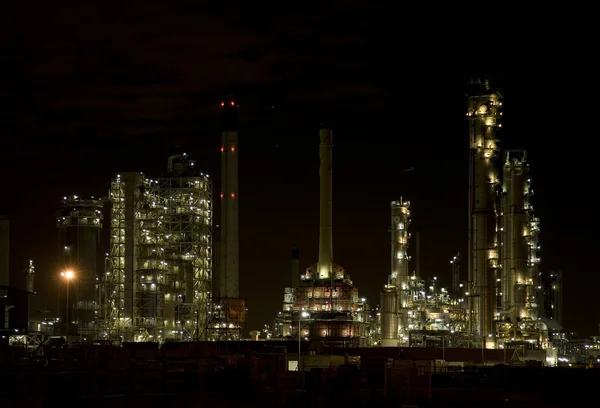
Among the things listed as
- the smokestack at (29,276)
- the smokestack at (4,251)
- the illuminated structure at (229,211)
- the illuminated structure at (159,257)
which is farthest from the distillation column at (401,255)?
the smokestack at (4,251)

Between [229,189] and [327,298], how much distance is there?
18.3 metres

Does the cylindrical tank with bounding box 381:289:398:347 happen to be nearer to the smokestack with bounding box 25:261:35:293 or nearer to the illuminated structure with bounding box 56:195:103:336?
the illuminated structure with bounding box 56:195:103:336

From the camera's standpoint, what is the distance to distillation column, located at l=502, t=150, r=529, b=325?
9562 centimetres

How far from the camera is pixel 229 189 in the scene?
110 meters

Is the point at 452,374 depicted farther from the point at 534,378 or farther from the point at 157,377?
the point at 157,377

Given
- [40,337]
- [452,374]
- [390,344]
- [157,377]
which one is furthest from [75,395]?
[390,344]

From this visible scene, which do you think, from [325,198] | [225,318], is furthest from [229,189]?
[325,198]

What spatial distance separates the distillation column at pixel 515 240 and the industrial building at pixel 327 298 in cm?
2152

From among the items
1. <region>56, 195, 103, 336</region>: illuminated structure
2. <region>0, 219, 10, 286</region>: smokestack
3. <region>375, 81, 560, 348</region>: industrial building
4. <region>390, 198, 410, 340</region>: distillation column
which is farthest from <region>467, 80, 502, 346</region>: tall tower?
<region>0, 219, 10, 286</region>: smokestack

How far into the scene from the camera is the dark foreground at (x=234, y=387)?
39.6m

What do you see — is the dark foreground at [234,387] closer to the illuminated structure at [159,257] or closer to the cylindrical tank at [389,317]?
the illuminated structure at [159,257]

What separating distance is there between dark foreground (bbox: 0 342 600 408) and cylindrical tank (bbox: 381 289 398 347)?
6659 cm

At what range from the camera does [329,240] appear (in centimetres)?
12169

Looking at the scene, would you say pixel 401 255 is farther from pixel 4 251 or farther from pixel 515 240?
pixel 4 251
